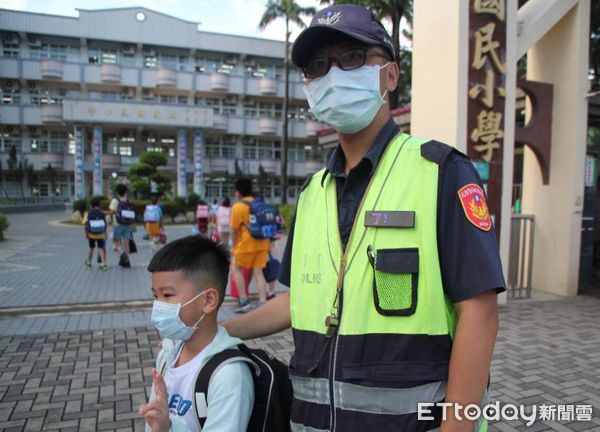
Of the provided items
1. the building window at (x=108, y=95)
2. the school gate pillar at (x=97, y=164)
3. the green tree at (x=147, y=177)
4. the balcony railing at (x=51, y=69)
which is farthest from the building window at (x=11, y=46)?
the green tree at (x=147, y=177)

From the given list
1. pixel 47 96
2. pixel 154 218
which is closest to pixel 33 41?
pixel 47 96

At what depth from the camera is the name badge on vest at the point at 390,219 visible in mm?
1266

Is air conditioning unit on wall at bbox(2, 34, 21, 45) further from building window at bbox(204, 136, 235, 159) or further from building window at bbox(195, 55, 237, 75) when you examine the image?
building window at bbox(204, 136, 235, 159)

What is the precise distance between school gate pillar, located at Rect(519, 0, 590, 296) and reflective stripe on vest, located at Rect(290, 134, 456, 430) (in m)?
6.62

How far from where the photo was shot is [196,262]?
71.4 inches

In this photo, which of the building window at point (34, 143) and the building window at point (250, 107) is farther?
the building window at point (250, 107)

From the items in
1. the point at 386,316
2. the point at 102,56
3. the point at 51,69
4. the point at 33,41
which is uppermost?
the point at 33,41

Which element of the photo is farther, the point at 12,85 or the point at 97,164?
the point at 12,85

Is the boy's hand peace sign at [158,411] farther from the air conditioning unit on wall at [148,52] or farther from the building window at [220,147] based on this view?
the air conditioning unit on wall at [148,52]

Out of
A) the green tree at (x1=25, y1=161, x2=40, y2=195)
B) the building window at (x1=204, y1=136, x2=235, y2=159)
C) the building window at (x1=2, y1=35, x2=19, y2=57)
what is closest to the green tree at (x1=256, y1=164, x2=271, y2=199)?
the building window at (x1=204, y1=136, x2=235, y2=159)

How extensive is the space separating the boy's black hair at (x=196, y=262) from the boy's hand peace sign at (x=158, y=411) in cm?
40

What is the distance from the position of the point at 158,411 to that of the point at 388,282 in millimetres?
899

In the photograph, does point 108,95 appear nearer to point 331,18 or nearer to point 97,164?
point 97,164

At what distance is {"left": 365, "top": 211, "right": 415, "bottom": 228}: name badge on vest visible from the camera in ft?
4.15
